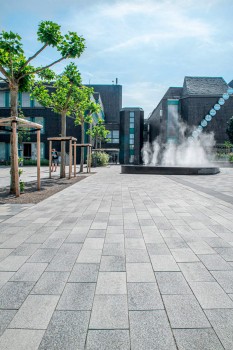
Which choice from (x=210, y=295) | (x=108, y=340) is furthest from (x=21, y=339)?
(x=210, y=295)

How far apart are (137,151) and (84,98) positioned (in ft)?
109

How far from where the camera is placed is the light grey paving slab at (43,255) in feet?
11.9

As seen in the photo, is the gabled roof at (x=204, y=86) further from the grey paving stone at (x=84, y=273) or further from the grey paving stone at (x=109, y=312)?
the grey paving stone at (x=109, y=312)

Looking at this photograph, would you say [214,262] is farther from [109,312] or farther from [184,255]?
[109,312]

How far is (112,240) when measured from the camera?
177 inches

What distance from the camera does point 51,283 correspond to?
117 inches

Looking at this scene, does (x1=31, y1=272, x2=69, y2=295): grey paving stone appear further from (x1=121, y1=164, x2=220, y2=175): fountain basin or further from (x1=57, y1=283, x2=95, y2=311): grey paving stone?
(x1=121, y1=164, x2=220, y2=175): fountain basin

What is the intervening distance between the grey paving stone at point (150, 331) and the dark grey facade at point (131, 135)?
1933 inches

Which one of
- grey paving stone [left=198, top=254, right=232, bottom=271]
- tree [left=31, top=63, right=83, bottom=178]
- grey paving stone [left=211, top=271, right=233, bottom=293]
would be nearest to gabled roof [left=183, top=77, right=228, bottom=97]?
tree [left=31, top=63, right=83, bottom=178]

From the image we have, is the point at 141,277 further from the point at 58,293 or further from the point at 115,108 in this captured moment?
the point at 115,108

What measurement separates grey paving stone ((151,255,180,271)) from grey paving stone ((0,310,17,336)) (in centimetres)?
165

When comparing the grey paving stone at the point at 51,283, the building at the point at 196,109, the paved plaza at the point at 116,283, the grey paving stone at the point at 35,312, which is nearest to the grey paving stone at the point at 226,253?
the paved plaza at the point at 116,283

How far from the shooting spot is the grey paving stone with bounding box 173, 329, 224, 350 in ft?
6.52

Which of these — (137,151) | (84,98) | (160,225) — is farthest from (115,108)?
(160,225)
